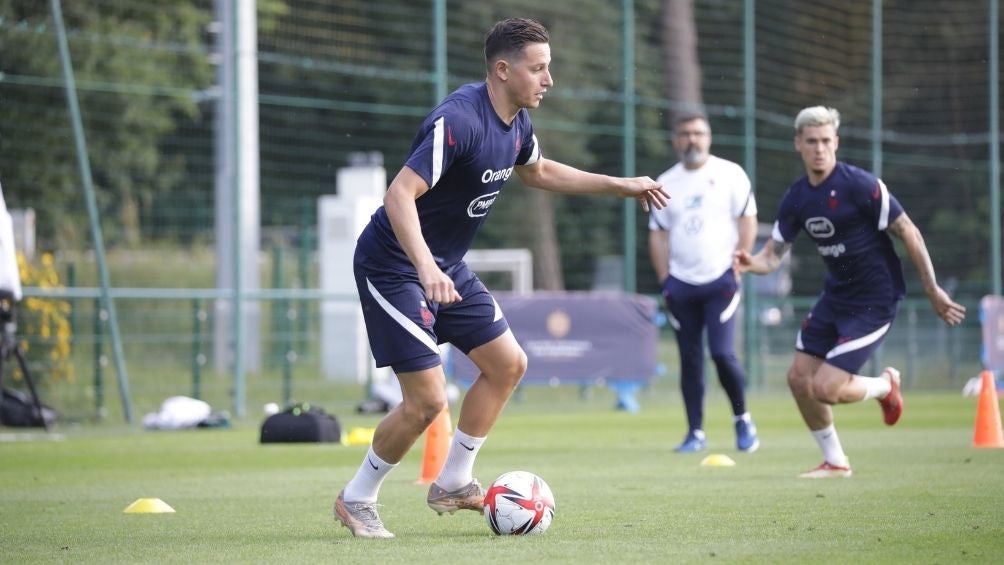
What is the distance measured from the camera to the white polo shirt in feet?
37.4

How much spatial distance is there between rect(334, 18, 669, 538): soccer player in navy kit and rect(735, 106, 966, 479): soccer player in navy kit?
2851 millimetres

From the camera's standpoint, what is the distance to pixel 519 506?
6.26 metres

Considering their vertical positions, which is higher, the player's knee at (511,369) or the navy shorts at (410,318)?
the navy shorts at (410,318)

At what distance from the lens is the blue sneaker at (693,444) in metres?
11.1

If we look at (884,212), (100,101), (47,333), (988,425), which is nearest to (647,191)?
(884,212)

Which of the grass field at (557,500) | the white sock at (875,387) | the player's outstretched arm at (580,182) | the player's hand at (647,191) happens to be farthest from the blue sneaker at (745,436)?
the player's hand at (647,191)

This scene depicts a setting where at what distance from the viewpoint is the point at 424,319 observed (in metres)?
6.26

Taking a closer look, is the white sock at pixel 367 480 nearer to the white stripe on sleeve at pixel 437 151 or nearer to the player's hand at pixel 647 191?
the white stripe on sleeve at pixel 437 151

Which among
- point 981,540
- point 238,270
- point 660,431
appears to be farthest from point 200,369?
point 981,540

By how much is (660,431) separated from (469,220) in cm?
761

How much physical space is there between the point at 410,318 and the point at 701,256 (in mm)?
5476

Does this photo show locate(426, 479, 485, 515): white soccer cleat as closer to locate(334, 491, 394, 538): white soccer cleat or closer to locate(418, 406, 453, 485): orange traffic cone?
A: locate(334, 491, 394, 538): white soccer cleat

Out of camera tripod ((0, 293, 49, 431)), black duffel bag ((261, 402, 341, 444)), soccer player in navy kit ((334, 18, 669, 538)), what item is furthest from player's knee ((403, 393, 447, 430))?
black duffel bag ((261, 402, 341, 444))

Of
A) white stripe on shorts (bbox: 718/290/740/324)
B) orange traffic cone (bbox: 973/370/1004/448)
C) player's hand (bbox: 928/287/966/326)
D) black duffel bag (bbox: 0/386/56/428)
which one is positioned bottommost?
black duffel bag (bbox: 0/386/56/428)
